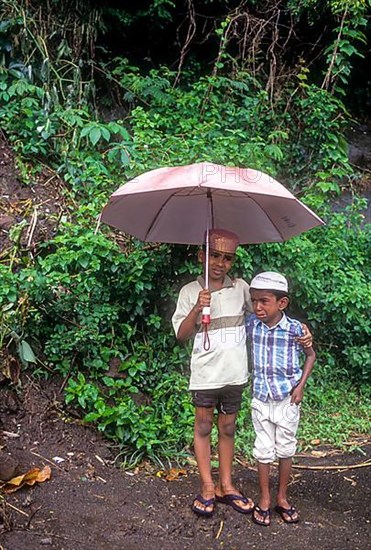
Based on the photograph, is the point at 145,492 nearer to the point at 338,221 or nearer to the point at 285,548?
the point at 285,548

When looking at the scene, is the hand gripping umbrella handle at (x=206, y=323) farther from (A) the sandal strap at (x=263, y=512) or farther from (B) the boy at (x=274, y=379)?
(A) the sandal strap at (x=263, y=512)

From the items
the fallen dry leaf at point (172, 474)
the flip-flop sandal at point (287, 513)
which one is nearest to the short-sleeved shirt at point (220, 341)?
the flip-flop sandal at point (287, 513)

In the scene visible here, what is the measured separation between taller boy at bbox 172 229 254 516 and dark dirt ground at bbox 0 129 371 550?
0.18 metres

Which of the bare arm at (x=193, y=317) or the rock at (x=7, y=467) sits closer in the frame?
the bare arm at (x=193, y=317)

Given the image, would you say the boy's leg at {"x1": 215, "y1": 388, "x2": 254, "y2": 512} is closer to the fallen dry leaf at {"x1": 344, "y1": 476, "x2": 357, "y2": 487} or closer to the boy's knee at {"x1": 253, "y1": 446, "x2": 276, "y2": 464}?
the boy's knee at {"x1": 253, "y1": 446, "x2": 276, "y2": 464}

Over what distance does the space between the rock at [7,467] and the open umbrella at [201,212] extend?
149cm

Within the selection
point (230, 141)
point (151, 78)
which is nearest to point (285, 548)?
point (230, 141)

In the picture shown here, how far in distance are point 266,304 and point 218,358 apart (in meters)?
0.42

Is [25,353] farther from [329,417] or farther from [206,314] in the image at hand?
[329,417]

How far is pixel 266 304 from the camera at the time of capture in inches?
136

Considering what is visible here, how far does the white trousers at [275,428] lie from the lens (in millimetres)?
3467

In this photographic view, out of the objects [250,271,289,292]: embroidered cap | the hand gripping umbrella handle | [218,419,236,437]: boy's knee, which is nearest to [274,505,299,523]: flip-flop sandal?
[218,419,236,437]: boy's knee

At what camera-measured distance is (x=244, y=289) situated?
364cm

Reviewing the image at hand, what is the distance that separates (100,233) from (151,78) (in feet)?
9.19
